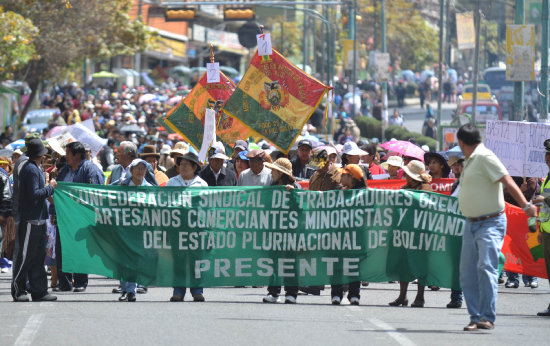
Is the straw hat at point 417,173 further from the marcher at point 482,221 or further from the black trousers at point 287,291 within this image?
the marcher at point 482,221

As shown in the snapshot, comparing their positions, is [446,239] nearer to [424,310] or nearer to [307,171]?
[424,310]

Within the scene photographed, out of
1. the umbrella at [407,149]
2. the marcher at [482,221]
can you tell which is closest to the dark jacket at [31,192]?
the marcher at [482,221]

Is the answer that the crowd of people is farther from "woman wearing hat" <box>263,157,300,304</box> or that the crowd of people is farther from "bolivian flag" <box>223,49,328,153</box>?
"bolivian flag" <box>223,49,328,153</box>

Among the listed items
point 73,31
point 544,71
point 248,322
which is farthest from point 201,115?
point 73,31

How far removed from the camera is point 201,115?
17.9m

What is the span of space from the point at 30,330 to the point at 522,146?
709 centimetres

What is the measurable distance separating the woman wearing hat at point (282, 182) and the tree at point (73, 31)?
2297 centimetres

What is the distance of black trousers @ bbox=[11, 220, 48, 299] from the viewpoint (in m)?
12.2

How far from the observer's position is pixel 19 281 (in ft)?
40.0

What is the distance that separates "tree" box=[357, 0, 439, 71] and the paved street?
225 ft

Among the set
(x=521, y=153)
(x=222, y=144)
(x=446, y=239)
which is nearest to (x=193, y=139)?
(x=222, y=144)

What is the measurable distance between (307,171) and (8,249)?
15.4 ft

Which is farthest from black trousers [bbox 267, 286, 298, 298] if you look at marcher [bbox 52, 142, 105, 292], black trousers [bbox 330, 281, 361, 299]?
marcher [bbox 52, 142, 105, 292]

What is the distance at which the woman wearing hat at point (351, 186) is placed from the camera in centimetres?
1227
